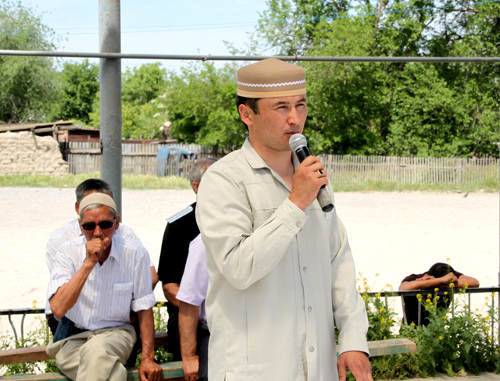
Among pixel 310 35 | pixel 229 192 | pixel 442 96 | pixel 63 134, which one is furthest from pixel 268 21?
pixel 229 192

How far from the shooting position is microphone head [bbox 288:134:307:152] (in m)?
1.84

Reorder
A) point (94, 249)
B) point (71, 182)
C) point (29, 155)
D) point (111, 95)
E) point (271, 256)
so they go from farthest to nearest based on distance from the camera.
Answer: point (29, 155)
point (71, 182)
point (111, 95)
point (94, 249)
point (271, 256)

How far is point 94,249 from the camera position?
298cm

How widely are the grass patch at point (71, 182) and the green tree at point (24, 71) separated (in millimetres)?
12825

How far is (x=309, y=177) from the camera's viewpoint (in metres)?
1.74

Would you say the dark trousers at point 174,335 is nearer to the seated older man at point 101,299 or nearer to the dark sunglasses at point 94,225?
the seated older man at point 101,299

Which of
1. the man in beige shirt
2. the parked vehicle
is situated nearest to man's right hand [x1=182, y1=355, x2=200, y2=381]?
the man in beige shirt

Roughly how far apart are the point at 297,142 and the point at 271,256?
38cm

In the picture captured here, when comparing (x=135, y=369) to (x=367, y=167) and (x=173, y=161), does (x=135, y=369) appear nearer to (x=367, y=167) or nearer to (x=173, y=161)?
A: (x=367, y=167)

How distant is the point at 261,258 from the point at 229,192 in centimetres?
26

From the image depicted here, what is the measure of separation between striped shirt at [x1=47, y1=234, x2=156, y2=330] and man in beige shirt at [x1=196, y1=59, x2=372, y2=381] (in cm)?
144

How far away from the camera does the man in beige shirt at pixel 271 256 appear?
5.74 ft

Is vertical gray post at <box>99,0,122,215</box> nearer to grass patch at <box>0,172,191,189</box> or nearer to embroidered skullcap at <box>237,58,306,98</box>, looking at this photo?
embroidered skullcap at <box>237,58,306,98</box>

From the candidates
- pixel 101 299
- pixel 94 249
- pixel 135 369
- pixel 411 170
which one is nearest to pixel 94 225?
pixel 94 249
